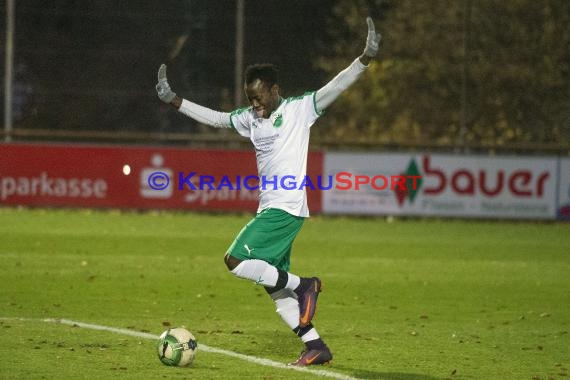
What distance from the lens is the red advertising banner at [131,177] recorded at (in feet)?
75.2

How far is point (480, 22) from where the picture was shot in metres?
29.5

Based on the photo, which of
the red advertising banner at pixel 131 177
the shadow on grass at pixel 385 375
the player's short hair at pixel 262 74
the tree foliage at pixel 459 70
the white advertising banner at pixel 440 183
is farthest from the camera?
the tree foliage at pixel 459 70

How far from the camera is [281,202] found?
9008mm

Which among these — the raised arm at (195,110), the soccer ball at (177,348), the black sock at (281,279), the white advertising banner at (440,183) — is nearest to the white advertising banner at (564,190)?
the white advertising banner at (440,183)

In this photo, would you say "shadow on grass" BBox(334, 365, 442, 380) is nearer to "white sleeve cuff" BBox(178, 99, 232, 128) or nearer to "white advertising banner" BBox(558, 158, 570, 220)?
"white sleeve cuff" BBox(178, 99, 232, 128)

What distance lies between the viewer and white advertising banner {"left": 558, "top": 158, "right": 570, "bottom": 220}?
23266mm

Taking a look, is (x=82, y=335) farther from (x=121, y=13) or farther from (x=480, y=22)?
(x=480, y=22)

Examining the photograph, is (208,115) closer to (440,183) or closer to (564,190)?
(440,183)

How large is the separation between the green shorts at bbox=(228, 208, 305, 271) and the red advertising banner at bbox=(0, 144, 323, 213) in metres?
13.9

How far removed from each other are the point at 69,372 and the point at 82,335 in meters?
1.75

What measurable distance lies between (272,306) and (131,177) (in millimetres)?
11102

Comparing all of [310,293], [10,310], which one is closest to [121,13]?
[10,310]

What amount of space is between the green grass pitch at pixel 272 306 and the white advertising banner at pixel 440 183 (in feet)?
2.13

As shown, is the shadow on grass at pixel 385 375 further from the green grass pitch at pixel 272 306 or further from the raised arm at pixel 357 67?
the raised arm at pixel 357 67
